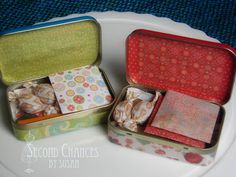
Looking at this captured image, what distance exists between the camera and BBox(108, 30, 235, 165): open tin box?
0.82 m

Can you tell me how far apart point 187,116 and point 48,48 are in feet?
1.12

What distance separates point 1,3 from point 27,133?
0.62m

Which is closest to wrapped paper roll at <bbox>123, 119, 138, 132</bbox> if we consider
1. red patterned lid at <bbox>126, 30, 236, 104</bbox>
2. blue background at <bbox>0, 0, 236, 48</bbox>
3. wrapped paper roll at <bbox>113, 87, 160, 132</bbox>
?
wrapped paper roll at <bbox>113, 87, 160, 132</bbox>

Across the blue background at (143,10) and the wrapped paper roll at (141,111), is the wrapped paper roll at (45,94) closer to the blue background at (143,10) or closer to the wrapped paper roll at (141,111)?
the wrapped paper roll at (141,111)

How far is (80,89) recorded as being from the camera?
0.92m

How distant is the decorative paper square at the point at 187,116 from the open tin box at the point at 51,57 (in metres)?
0.11

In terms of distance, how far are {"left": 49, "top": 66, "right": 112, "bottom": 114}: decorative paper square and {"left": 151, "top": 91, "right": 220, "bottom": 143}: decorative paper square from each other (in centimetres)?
12

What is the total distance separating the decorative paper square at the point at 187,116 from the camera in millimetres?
826

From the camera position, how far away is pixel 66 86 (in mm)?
926

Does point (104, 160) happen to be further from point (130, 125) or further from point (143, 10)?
point (143, 10)

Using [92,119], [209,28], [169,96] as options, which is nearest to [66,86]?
[92,119]

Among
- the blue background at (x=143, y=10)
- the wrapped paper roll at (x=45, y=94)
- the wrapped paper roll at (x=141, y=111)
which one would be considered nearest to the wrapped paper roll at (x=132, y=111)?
the wrapped paper roll at (x=141, y=111)

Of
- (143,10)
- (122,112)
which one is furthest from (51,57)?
(143,10)

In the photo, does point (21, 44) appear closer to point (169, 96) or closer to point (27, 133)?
point (27, 133)
